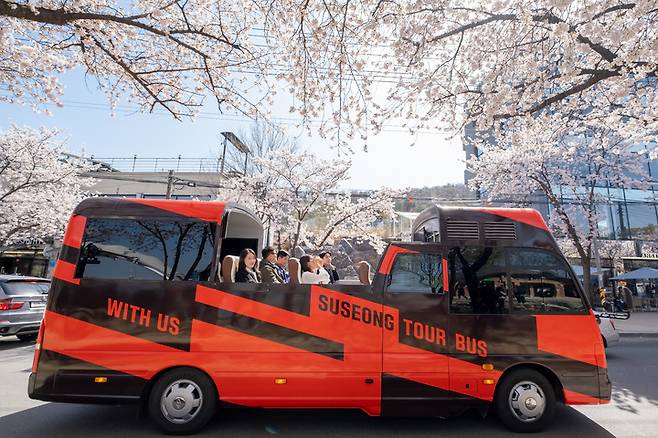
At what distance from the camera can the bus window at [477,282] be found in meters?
4.64

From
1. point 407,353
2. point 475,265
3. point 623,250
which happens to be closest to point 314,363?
point 407,353

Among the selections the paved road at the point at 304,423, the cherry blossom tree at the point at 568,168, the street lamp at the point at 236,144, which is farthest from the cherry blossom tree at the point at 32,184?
the cherry blossom tree at the point at 568,168

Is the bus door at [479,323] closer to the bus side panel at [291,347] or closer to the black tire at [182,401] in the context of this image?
the bus side panel at [291,347]

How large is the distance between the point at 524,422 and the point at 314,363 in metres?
2.67

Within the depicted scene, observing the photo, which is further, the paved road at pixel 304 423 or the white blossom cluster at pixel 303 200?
the white blossom cluster at pixel 303 200

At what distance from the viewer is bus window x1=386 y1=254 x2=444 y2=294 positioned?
15.2 ft

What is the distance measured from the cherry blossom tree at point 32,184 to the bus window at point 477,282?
22980 millimetres

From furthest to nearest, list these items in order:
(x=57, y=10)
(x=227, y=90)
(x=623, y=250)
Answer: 1. (x=623, y=250)
2. (x=227, y=90)
3. (x=57, y=10)

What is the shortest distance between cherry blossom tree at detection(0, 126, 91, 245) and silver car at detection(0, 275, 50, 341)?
41.6 ft

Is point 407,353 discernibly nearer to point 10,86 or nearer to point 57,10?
point 57,10

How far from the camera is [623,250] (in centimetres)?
2805

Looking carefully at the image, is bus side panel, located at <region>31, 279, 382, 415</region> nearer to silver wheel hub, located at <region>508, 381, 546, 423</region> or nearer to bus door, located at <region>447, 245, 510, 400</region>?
bus door, located at <region>447, 245, 510, 400</region>

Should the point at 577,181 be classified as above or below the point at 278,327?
above

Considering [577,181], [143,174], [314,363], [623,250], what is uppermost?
[143,174]
